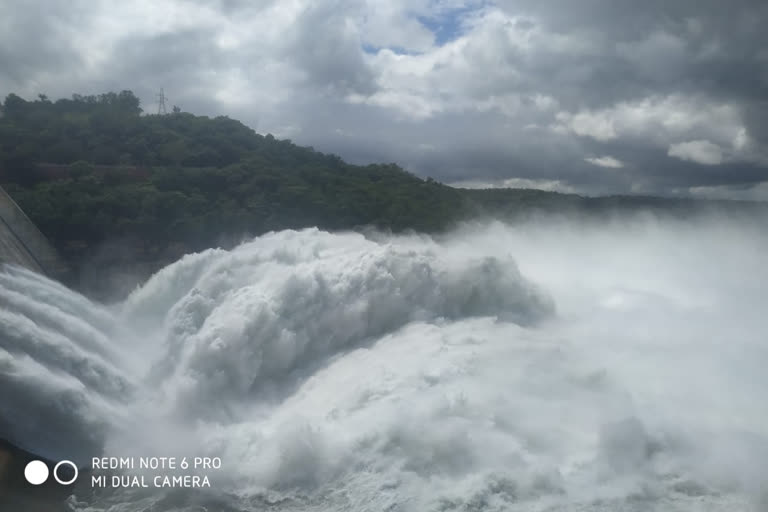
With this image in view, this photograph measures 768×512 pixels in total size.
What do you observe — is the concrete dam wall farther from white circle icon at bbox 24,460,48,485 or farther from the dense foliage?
white circle icon at bbox 24,460,48,485

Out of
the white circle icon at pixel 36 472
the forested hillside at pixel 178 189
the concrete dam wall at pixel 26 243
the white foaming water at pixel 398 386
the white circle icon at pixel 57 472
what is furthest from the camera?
the forested hillside at pixel 178 189

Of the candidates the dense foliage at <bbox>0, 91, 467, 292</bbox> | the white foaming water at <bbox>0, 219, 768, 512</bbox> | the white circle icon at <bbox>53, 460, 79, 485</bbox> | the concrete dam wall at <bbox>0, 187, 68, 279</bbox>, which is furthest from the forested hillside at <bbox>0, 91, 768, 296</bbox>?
the white circle icon at <bbox>53, 460, 79, 485</bbox>

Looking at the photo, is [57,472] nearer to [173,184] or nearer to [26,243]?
[26,243]

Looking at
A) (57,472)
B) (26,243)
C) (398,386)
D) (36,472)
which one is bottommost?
(57,472)

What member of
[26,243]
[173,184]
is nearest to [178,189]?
[173,184]

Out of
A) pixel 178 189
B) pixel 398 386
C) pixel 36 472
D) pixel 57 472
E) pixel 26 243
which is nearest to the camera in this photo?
pixel 36 472

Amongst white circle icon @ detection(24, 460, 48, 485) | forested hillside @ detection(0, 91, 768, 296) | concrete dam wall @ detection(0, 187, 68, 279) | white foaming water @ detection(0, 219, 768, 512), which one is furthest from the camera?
forested hillside @ detection(0, 91, 768, 296)

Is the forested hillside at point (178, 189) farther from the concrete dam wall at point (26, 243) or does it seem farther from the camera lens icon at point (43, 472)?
the camera lens icon at point (43, 472)

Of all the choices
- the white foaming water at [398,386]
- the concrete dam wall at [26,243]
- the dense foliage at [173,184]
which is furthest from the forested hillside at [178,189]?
the white foaming water at [398,386]
